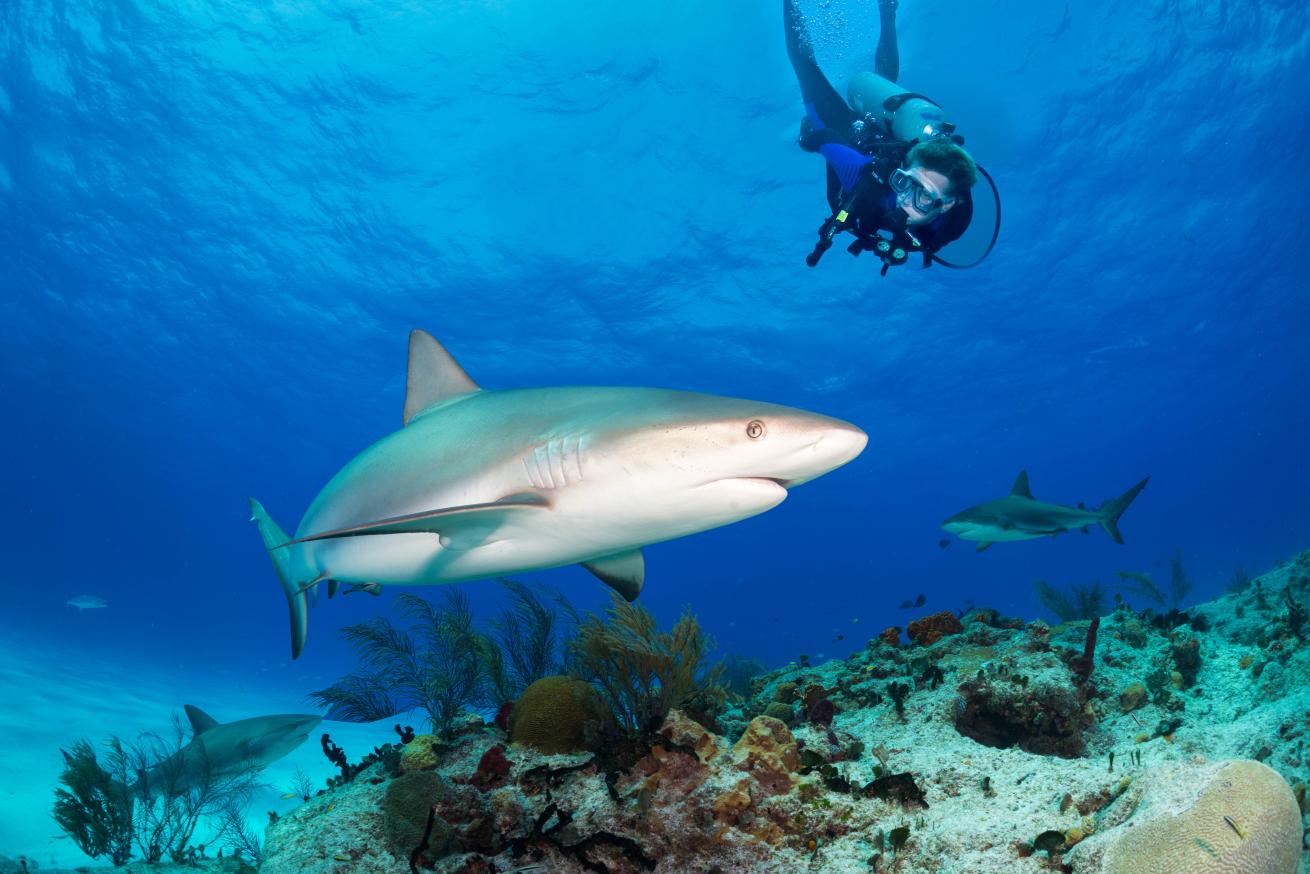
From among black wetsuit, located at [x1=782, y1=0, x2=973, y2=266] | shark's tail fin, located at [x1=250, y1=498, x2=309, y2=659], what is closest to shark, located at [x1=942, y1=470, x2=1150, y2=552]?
black wetsuit, located at [x1=782, y1=0, x2=973, y2=266]

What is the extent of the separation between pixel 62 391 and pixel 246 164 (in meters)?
31.2

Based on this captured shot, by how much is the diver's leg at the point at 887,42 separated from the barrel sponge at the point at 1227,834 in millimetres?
13612

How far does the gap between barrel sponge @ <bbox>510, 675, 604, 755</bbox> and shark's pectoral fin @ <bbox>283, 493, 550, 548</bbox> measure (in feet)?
5.75

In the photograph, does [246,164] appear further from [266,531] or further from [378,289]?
[266,531]

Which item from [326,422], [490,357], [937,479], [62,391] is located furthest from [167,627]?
[937,479]

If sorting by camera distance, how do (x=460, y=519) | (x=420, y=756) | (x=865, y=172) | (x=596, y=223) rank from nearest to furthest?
1. (x=460, y=519)
2. (x=420, y=756)
3. (x=865, y=172)
4. (x=596, y=223)

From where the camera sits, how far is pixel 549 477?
323 cm

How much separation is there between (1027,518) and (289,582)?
10.7 m

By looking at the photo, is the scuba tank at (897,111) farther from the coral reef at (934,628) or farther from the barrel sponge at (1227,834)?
the barrel sponge at (1227,834)

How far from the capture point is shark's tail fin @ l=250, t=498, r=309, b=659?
5137 mm

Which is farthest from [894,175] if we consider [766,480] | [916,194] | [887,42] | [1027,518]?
[887,42]

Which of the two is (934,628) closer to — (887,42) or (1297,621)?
(1297,621)

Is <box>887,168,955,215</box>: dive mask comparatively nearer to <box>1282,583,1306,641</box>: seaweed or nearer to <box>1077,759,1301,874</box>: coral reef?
<box>1282,583,1306,641</box>: seaweed

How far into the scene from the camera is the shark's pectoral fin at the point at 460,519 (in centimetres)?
294
